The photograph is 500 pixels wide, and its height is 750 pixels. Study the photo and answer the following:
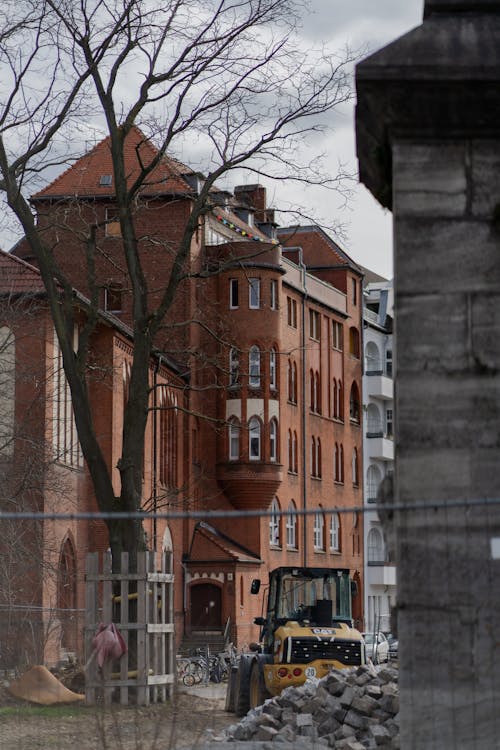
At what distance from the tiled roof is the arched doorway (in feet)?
71.5

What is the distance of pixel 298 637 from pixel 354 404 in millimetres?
62275

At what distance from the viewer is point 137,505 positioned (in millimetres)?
26438

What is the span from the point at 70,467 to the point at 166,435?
13.9m

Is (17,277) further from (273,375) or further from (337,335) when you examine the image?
(337,335)

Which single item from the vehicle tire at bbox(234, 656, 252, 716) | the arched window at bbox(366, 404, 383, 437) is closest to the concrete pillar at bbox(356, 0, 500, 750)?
the vehicle tire at bbox(234, 656, 252, 716)

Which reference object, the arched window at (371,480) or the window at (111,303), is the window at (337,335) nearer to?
the arched window at (371,480)

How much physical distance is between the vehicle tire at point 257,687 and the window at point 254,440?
42726mm

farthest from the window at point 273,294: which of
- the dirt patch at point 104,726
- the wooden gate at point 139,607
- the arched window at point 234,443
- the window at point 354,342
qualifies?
the dirt patch at point 104,726

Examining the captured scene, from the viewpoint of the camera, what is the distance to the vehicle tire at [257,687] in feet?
78.1

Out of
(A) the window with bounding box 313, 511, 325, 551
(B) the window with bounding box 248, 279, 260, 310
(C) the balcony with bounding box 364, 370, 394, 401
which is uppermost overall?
(B) the window with bounding box 248, 279, 260, 310

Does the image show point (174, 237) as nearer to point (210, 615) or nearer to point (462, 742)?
point (210, 615)

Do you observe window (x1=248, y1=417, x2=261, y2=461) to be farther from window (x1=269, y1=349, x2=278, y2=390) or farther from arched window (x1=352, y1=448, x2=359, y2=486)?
arched window (x1=352, y1=448, x2=359, y2=486)

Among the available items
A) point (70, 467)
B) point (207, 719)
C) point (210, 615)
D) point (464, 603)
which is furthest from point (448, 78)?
point (210, 615)

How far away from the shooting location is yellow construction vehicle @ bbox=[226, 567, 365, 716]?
23.6 meters
